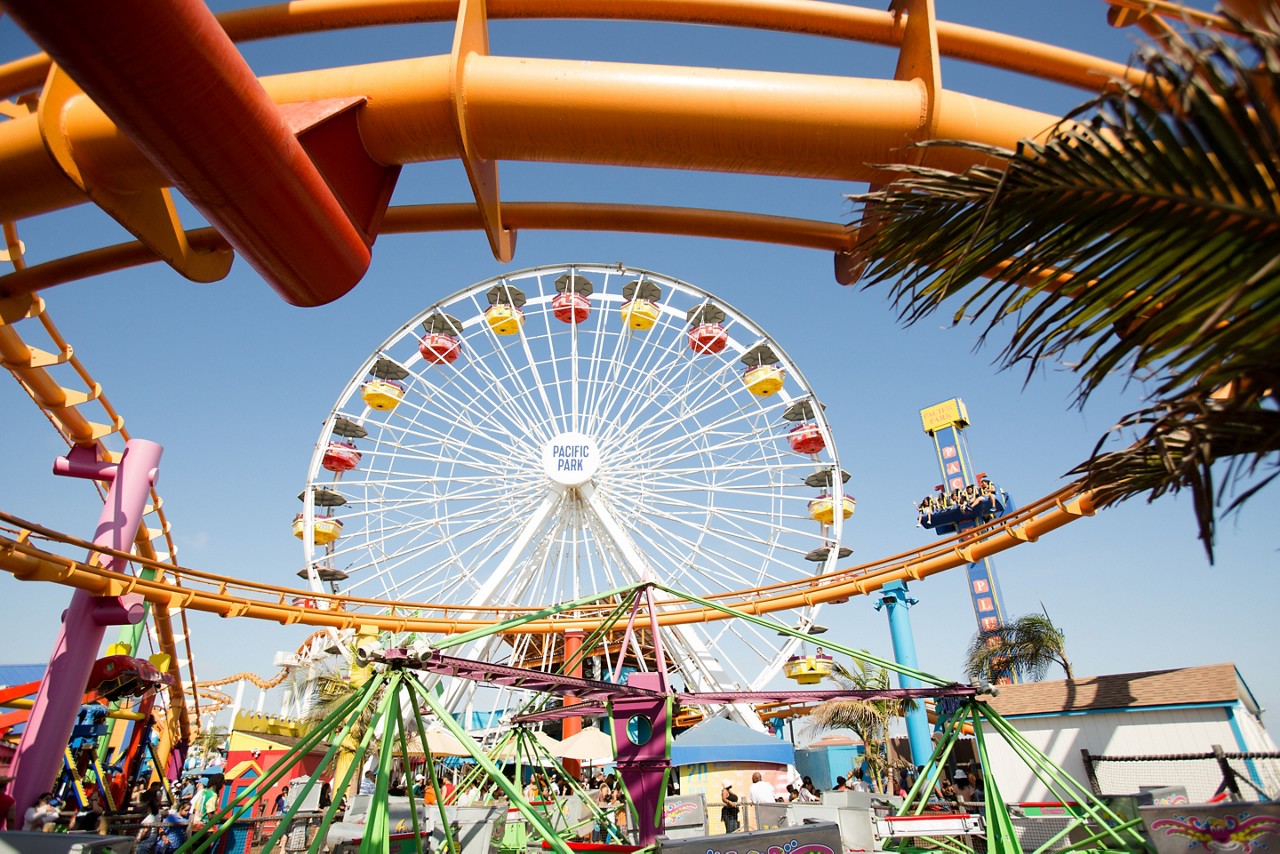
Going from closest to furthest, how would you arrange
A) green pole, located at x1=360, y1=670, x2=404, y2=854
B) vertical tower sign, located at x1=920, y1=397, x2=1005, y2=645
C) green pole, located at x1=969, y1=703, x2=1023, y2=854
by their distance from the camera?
green pole, located at x1=360, y1=670, x2=404, y2=854 → green pole, located at x1=969, y1=703, x2=1023, y2=854 → vertical tower sign, located at x1=920, y1=397, x2=1005, y2=645

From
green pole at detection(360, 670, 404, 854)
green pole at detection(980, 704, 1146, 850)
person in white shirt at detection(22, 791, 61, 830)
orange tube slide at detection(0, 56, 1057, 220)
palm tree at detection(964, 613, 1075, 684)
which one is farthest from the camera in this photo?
palm tree at detection(964, 613, 1075, 684)

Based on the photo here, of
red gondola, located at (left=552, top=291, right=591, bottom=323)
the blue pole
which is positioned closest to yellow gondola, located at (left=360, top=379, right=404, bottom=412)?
red gondola, located at (left=552, top=291, right=591, bottom=323)

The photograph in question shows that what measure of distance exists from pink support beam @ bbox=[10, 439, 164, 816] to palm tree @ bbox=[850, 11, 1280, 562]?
11.3 meters

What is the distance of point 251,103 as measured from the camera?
2.25 meters

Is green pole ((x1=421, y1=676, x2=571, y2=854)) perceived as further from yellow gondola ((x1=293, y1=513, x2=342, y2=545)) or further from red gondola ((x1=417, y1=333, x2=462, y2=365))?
red gondola ((x1=417, y1=333, x2=462, y2=365))

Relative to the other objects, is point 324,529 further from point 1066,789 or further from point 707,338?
point 1066,789

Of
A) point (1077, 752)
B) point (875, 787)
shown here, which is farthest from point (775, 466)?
point (1077, 752)

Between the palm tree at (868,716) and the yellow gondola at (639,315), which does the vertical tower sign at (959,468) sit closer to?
the palm tree at (868,716)

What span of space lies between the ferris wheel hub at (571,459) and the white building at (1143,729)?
38.3ft

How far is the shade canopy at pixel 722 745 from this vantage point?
13.8 metres

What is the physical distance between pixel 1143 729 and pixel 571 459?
13.9 m

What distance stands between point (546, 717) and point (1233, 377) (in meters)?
6.91

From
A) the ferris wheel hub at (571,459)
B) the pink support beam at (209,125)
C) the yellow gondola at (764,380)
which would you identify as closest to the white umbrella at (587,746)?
the ferris wheel hub at (571,459)

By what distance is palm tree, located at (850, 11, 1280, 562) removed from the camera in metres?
1.55
